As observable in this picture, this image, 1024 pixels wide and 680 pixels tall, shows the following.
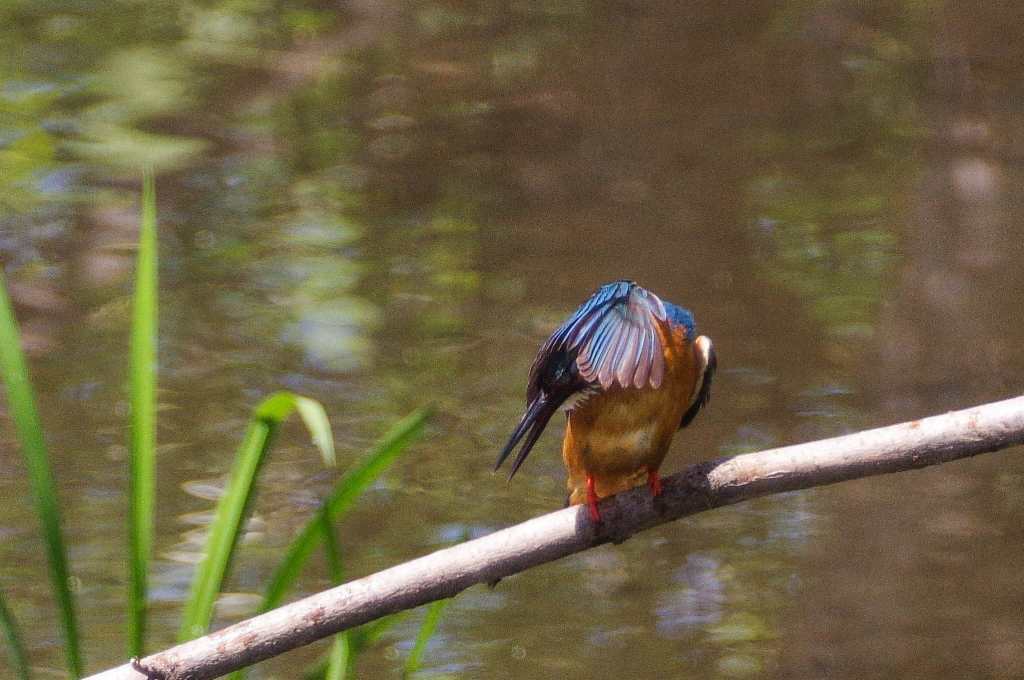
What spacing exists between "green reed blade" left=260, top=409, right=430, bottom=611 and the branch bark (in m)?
0.31

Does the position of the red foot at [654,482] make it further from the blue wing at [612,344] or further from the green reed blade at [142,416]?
the green reed blade at [142,416]

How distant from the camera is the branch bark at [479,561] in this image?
6.40ft

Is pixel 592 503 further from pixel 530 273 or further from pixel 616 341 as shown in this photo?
pixel 530 273

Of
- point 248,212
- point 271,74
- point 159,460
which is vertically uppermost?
point 271,74

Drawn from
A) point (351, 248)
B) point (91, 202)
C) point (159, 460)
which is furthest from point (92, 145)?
point (159, 460)

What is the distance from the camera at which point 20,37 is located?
7086mm

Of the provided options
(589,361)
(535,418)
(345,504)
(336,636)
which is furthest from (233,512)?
(589,361)

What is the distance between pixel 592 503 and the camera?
2230 millimetres

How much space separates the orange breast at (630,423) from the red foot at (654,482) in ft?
0.04

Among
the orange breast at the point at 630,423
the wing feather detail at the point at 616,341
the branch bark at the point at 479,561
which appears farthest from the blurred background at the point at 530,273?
the branch bark at the point at 479,561

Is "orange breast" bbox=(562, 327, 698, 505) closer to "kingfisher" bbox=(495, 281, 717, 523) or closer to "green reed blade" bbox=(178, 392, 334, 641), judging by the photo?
"kingfisher" bbox=(495, 281, 717, 523)

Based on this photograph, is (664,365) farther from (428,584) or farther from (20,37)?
(20,37)

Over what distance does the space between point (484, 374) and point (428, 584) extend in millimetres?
2780

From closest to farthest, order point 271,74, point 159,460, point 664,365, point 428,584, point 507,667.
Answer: point 428,584
point 664,365
point 507,667
point 159,460
point 271,74
